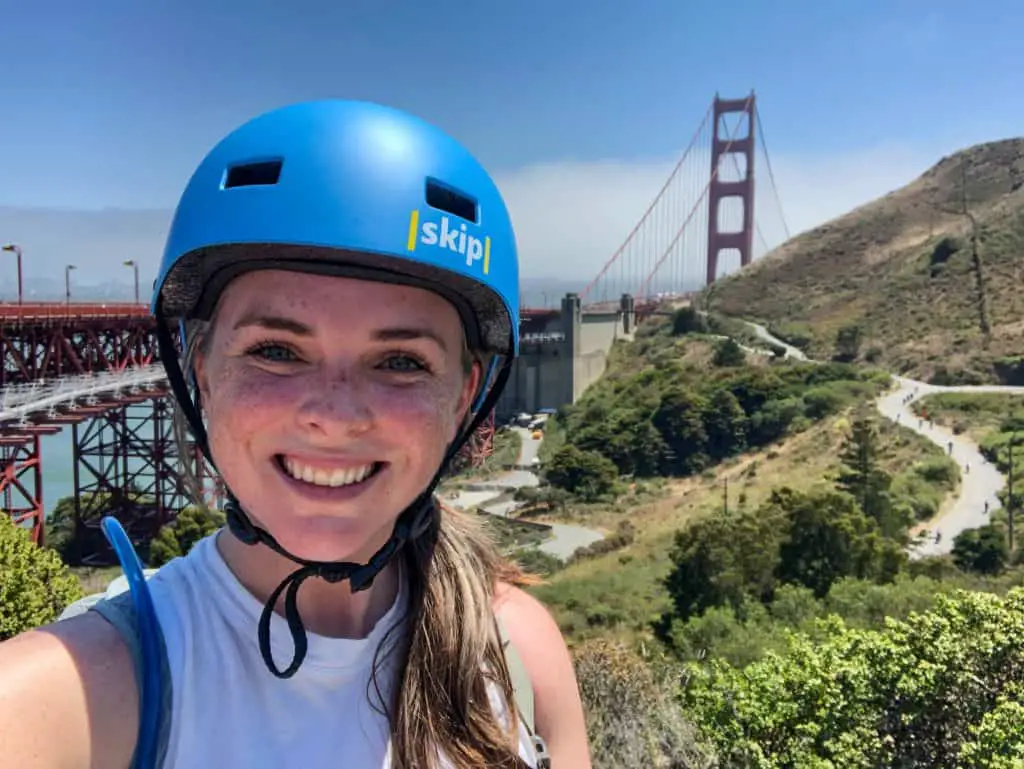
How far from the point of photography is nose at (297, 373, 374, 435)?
1178 millimetres

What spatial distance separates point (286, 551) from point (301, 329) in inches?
15.5

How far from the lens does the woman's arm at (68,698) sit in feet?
3.24

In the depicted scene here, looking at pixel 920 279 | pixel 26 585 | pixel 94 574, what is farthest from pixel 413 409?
pixel 920 279

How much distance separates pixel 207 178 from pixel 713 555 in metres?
16.2

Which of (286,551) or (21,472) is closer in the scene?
(286,551)

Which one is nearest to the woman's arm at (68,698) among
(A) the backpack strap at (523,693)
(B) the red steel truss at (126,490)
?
(A) the backpack strap at (523,693)

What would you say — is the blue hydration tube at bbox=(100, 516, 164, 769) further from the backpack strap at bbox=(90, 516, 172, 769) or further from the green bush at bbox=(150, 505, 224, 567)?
the green bush at bbox=(150, 505, 224, 567)

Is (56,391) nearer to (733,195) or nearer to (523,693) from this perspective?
(523,693)

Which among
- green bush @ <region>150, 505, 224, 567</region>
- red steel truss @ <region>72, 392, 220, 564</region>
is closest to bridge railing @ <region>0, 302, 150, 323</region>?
red steel truss @ <region>72, 392, 220, 564</region>

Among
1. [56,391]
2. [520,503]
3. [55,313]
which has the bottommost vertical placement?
[520,503]

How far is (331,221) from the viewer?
1257mm

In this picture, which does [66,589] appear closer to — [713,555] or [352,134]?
[352,134]

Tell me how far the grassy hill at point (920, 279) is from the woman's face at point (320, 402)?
46041 millimetres

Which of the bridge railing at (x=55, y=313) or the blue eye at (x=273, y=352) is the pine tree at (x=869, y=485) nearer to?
the bridge railing at (x=55, y=313)
